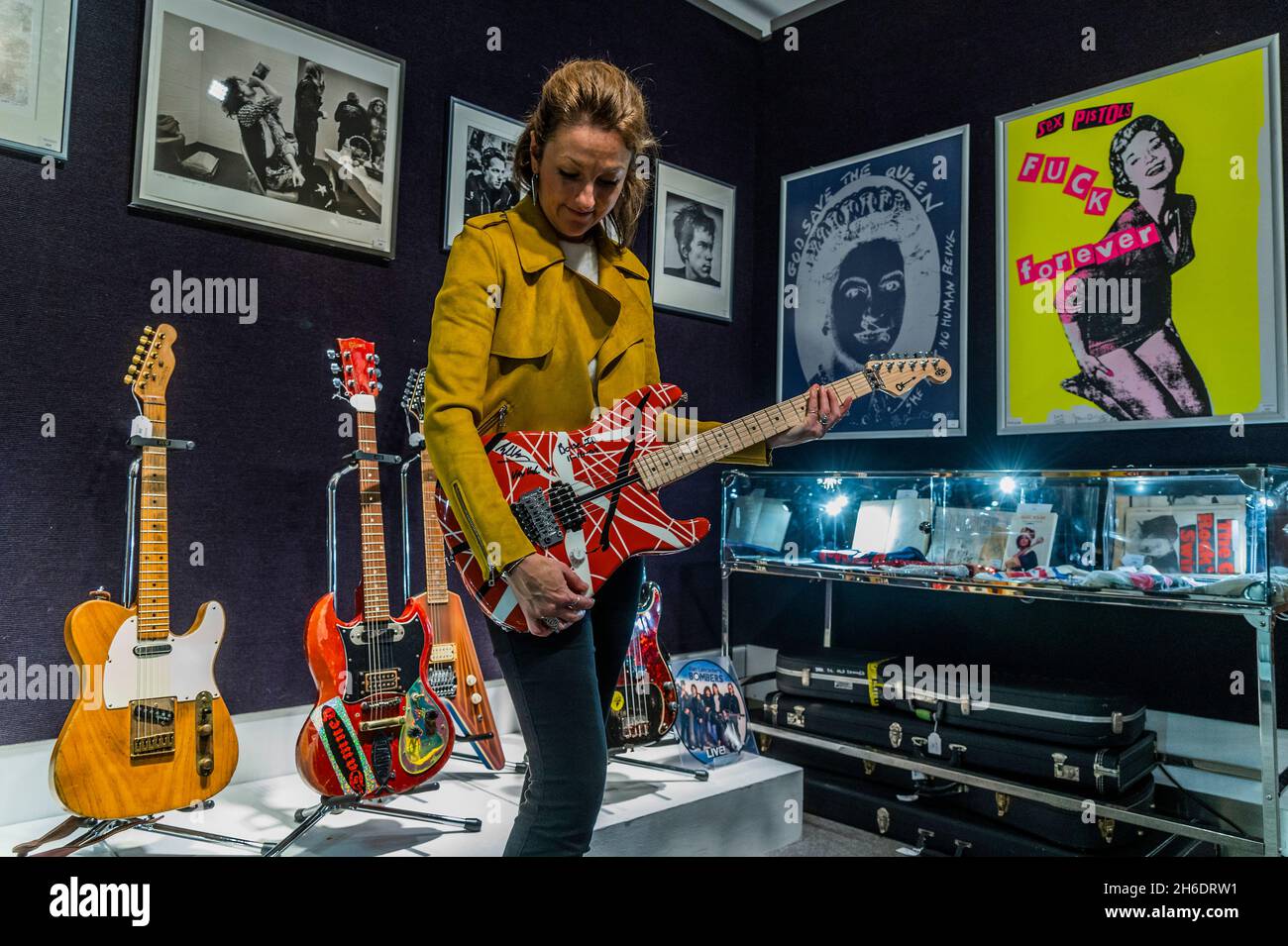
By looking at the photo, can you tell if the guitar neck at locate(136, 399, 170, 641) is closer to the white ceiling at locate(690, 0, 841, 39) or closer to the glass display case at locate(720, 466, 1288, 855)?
the glass display case at locate(720, 466, 1288, 855)

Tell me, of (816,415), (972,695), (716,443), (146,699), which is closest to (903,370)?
(816,415)

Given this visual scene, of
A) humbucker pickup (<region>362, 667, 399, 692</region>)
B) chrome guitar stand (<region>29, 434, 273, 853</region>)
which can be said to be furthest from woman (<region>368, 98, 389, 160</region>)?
humbucker pickup (<region>362, 667, 399, 692</region>)

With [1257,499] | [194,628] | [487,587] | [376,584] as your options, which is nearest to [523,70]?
[376,584]

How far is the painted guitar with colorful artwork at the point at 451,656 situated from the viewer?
7.39 feet

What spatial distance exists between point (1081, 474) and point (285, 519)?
219cm

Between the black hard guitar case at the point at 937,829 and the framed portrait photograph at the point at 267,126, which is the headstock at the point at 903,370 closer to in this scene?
the black hard guitar case at the point at 937,829

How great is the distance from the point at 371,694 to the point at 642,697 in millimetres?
801

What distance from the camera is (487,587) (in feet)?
4.06

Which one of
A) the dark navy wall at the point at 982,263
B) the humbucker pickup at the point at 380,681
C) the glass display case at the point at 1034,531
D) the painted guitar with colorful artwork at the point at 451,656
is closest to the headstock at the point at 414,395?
the painted guitar with colorful artwork at the point at 451,656

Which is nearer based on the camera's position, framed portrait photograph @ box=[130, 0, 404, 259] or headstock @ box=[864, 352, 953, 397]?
headstock @ box=[864, 352, 953, 397]

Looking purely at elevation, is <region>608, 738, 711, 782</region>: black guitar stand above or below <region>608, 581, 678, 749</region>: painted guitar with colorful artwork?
below

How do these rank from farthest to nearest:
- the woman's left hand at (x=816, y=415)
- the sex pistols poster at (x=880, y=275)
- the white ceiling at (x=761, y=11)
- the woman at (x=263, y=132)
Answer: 1. the white ceiling at (x=761, y=11)
2. the sex pistols poster at (x=880, y=275)
3. the woman at (x=263, y=132)
4. the woman's left hand at (x=816, y=415)

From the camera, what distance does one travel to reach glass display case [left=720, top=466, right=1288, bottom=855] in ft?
6.59

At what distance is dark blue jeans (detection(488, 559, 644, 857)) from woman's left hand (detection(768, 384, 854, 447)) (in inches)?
22.5
